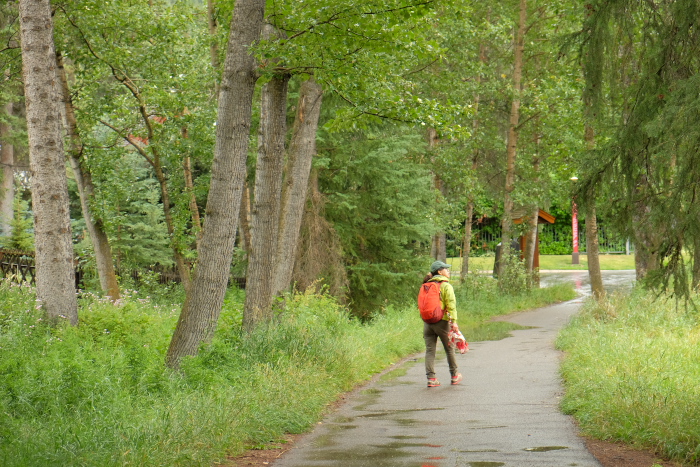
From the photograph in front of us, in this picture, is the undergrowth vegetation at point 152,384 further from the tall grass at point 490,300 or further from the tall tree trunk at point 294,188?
the tall grass at point 490,300

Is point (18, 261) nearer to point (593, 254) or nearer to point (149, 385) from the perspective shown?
point (149, 385)

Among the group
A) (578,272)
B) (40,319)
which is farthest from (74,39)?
(578,272)

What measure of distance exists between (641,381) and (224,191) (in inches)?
208

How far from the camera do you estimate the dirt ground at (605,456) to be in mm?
6520

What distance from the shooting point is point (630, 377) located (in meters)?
8.75

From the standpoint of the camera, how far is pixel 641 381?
8609mm

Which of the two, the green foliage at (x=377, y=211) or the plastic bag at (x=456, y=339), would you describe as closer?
the plastic bag at (x=456, y=339)

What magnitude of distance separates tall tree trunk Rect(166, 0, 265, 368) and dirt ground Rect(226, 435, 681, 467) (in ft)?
7.42

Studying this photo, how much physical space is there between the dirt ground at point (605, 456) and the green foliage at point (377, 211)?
11528 millimetres

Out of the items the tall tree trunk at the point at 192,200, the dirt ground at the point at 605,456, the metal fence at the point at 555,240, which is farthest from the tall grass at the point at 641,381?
the metal fence at the point at 555,240

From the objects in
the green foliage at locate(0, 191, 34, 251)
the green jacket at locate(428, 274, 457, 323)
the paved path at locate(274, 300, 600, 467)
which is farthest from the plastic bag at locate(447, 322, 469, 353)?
the green foliage at locate(0, 191, 34, 251)

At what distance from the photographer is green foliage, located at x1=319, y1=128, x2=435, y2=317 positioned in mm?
18781

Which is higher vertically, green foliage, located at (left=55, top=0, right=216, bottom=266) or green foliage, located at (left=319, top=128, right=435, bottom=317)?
green foliage, located at (left=55, top=0, right=216, bottom=266)

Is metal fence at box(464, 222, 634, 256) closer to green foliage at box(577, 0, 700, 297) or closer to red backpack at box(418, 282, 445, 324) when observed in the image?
red backpack at box(418, 282, 445, 324)
